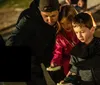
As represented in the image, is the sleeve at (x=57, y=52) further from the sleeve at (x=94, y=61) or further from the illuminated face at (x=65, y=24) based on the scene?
the sleeve at (x=94, y=61)

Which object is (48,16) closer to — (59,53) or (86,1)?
(59,53)

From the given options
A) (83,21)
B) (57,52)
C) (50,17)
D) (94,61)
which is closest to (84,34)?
(83,21)

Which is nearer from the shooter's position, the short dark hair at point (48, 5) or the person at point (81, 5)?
the short dark hair at point (48, 5)

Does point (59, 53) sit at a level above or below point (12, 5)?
above

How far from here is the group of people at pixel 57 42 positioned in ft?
10.1

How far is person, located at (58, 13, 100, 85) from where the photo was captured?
303 centimetres

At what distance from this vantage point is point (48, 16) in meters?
3.35

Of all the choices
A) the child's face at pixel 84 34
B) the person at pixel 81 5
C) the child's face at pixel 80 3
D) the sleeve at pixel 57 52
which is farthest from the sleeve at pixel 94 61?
the child's face at pixel 80 3

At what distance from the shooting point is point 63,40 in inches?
140

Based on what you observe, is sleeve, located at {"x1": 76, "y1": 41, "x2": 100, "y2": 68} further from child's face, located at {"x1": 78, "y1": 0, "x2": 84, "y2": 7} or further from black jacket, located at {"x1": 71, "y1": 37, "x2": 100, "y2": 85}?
child's face, located at {"x1": 78, "y1": 0, "x2": 84, "y2": 7}

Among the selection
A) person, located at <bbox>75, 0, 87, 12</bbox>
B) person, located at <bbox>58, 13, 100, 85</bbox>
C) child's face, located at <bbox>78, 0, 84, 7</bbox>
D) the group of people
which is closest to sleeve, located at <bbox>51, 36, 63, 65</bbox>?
the group of people

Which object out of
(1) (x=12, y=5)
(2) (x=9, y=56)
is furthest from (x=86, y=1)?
(2) (x=9, y=56)

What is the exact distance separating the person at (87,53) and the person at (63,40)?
1.35 ft

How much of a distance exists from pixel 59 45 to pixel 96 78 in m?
0.68
